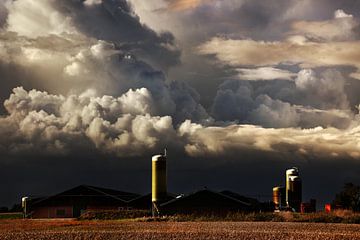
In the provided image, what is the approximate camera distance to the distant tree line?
84.1 meters

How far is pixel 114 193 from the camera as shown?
93.5 m

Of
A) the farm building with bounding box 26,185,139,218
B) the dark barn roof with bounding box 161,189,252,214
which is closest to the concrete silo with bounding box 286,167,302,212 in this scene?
the dark barn roof with bounding box 161,189,252,214

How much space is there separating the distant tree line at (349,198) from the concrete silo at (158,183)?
24.8 meters

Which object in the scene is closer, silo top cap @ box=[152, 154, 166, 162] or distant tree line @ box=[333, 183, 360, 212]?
silo top cap @ box=[152, 154, 166, 162]

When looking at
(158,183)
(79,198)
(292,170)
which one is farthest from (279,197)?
(79,198)

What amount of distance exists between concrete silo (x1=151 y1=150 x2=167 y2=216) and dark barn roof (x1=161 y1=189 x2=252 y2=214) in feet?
2.55

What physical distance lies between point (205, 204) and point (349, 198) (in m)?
21.9

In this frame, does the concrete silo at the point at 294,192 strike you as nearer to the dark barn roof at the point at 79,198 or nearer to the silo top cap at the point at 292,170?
the silo top cap at the point at 292,170

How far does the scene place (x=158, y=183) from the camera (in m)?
73.1

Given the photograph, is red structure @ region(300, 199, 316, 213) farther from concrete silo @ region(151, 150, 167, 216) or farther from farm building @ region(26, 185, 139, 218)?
farm building @ region(26, 185, 139, 218)

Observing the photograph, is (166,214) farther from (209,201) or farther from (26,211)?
(26,211)

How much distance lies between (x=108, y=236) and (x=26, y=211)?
47515 mm

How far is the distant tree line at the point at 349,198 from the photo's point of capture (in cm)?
8406

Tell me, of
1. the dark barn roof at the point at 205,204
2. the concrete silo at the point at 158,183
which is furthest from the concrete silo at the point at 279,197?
the concrete silo at the point at 158,183
